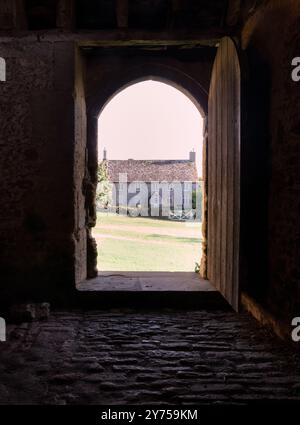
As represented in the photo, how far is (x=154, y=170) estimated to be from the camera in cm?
3622

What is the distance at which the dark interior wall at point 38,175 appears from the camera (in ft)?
14.6

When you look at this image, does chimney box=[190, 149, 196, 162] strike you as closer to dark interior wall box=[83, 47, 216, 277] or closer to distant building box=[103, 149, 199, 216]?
distant building box=[103, 149, 199, 216]

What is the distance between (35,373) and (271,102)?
11.1 feet

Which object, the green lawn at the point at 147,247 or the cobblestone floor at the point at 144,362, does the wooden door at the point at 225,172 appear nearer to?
the cobblestone floor at the point at 144,362

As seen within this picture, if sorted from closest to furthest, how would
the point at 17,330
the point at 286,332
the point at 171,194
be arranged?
the point at 286,332 < the point at 17,330 < the point at 171,194

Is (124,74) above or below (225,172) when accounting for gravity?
above

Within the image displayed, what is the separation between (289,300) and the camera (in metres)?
3.42

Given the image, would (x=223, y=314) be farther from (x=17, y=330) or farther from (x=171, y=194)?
(x=171, y=194)

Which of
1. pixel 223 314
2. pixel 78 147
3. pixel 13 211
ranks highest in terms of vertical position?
pixel 78 147

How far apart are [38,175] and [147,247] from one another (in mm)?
10186

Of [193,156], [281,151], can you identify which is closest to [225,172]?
[281,151]

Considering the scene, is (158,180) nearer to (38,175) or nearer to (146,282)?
(146,282)

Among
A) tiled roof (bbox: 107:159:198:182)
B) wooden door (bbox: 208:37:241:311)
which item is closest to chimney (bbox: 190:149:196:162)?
tiled roof (bbox: 107:159:198:182)

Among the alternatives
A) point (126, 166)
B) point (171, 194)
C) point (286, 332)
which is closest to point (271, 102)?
point (286, 332)
